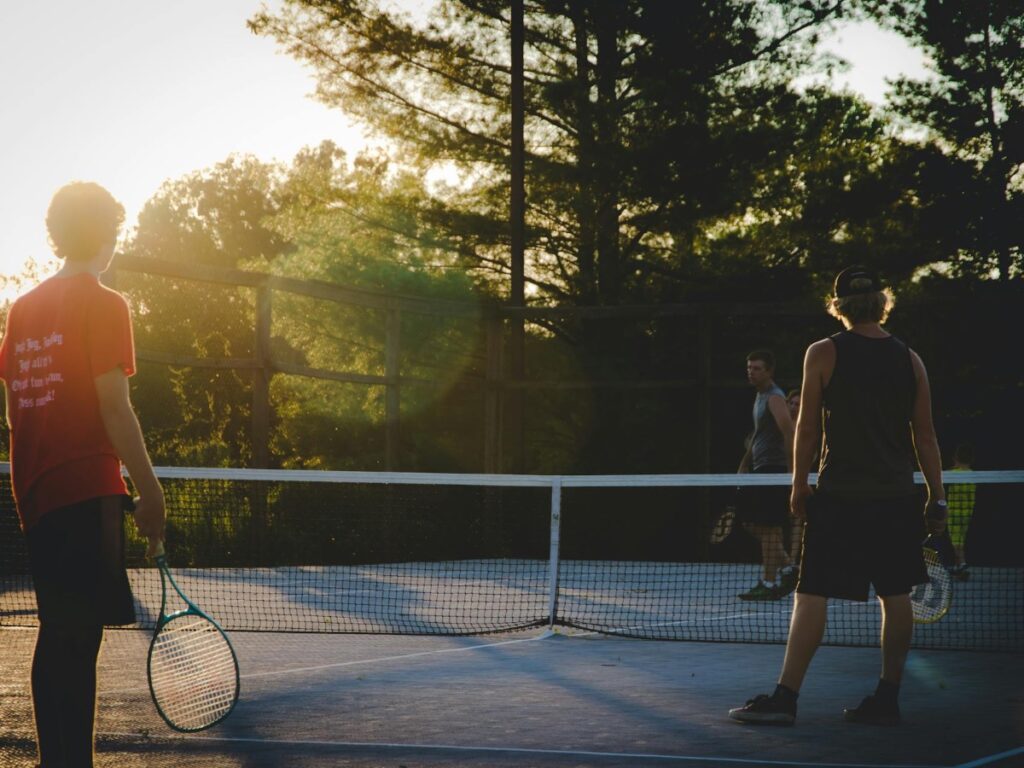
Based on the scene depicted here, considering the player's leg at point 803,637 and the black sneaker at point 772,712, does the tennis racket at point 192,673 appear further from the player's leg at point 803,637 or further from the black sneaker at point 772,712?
the player's leg at point 803,637

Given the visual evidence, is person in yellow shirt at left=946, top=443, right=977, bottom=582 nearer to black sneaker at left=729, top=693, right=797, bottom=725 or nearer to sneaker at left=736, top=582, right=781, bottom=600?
sneaker at left=736, top=582, right=781, bottom=600

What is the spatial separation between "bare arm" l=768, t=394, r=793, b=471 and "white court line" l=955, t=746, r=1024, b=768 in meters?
5.69

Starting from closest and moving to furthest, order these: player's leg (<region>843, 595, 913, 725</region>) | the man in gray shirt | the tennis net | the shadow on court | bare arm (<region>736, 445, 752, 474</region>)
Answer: the shadow on court, player's leg (<region>843, 595, 913, 725</region>), the tennis net, the man in gray shirt, bare arm (<region>736, 445, 752, 474</region>)

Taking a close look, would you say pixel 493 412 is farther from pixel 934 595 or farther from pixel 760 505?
pixel 934 595

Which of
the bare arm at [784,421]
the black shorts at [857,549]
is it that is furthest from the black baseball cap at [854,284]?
the bare arm at [784,421]

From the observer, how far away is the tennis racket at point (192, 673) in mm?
5262

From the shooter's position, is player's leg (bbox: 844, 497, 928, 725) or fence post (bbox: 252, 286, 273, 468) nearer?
player's leg (bbox: 844, 497, 928, 725)

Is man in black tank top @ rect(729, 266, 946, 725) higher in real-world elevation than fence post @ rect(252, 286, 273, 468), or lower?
lower

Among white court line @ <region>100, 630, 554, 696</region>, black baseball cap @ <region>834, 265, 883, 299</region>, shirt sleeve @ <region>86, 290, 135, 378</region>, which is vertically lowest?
white court line @ <region>100, 630, 554, 696</region>

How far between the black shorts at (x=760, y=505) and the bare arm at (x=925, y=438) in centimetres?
515

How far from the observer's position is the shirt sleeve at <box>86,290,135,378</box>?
419 centimetres

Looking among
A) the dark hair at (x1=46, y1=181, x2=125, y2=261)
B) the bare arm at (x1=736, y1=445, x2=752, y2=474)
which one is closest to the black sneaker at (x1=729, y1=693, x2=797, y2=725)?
the dark hair at (x1=46, y1=181, x2=125, y2=261)

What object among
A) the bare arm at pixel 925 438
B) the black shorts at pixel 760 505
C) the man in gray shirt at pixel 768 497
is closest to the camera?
the bare arm at pixel 925 438

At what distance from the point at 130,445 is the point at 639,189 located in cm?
1848
